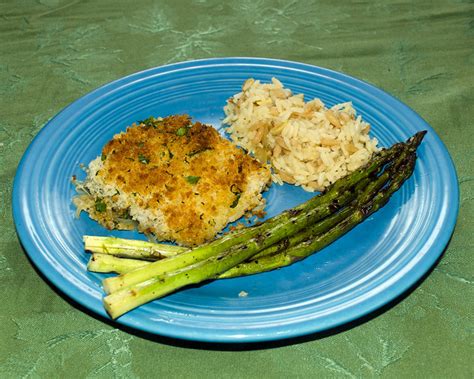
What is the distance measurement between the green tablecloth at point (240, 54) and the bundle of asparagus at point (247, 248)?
11.8 inches

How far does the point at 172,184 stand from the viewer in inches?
134

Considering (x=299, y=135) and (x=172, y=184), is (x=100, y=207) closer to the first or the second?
(x=172, y=184)

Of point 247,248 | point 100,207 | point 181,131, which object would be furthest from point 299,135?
point 100,207

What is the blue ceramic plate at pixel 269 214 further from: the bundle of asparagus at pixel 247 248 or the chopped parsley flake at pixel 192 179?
the chopped parsley flake at pixel 192 179

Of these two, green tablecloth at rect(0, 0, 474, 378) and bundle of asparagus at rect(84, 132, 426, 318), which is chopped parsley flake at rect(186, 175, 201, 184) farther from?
green tablecloth at rect(0, 0, 474, 378)

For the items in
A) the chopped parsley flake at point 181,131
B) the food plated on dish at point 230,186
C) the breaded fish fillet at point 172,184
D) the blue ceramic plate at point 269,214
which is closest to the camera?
the blue ceramic plate at point 269,214

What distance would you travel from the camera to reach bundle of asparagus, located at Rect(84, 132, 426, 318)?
2742 millimetres

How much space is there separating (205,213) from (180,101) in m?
1.24

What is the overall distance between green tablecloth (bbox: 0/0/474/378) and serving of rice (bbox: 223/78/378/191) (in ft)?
2.45

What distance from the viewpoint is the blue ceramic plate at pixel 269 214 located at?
2.66 meters

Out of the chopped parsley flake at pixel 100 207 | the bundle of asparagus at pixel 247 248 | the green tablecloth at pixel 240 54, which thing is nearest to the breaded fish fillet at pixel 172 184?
the chopped parsley flake at pixel 100 207

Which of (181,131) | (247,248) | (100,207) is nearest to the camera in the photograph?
(247,248)

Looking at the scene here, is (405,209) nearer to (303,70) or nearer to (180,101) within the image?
(303,70)

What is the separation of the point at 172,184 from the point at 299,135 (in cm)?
98
